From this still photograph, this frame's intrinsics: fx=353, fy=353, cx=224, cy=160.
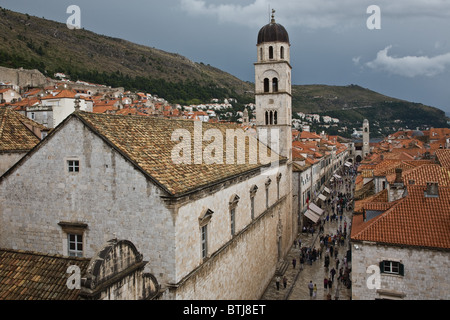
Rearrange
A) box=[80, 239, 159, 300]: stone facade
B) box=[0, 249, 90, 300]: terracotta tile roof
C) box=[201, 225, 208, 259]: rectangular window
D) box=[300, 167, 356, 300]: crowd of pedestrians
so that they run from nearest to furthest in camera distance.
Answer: box=[80, 239, 159, 300]: stone facade < box=[0, 249, 90, 300]: terracotta tile roof < box=[201, 225, 208, 259]: rectangular window < box=[300, 167, 356, 300]: crowd of pedestrians

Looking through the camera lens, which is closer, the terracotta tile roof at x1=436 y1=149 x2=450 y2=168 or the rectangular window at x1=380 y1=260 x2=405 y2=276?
the rectangular window at x1=380 y1=260 x2=405 y2=276

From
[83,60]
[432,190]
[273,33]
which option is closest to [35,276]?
[432,190]

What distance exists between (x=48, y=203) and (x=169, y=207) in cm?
515

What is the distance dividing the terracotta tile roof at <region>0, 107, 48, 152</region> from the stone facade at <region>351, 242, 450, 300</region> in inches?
641

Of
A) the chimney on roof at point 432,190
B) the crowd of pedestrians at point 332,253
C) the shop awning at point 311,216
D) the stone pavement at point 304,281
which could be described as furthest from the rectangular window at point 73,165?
the shop awning at point 311,216

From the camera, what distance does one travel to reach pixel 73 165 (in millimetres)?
12820

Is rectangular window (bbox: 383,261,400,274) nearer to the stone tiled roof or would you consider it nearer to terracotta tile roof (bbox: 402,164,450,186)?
terracotta tile roof (bbox: 402,164,450,186)

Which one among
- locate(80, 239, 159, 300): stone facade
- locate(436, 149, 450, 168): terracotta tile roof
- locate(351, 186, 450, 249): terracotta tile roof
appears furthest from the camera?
locate(436, 149, 450, 168): terracotta tile roof

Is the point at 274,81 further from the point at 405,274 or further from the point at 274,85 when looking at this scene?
the point at 405,274

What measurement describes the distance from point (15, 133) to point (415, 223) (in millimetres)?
19445

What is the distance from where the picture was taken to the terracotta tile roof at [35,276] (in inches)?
378

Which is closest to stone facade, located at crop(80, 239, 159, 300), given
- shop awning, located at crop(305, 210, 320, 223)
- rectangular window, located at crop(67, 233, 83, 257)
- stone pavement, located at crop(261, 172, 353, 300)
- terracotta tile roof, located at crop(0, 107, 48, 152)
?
rectangular window, located at crop(67, 233, 83, 257)

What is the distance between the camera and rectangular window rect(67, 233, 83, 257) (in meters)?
13.1
